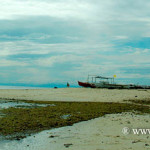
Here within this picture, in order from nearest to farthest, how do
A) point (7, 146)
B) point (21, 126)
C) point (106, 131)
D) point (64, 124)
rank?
point (7, 146) < point (106, 131) < point (21, 126) < point (64, 124)

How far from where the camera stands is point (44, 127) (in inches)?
467

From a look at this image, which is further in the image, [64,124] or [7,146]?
[64,124]

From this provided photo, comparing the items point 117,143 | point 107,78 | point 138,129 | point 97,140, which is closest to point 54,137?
point 97,140

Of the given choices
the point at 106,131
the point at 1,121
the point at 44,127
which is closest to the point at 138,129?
the point at 106,131

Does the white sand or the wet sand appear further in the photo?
the white sand

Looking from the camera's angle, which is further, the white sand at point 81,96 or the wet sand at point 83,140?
the white sand at point 81,96

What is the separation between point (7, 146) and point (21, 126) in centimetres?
324

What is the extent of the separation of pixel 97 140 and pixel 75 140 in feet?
2.70

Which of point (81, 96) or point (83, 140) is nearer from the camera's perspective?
point (83, 140)

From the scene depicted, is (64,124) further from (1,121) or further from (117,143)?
(117,143)

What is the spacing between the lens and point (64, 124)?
41.5 ft

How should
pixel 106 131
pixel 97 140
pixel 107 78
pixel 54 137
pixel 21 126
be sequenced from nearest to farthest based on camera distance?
pixel 97 140 < pixel 54 137 < pixel 106 131 < pixel 21 126 < pixel 107 78

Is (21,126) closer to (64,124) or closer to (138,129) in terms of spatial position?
(64,124)

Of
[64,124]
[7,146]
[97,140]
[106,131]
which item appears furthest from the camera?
[64,124]
